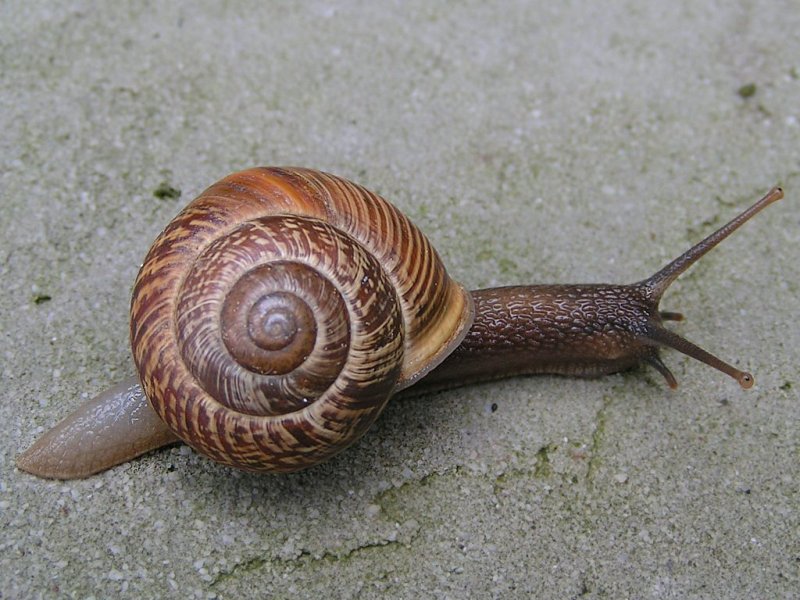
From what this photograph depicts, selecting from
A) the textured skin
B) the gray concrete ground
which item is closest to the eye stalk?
the textured skin

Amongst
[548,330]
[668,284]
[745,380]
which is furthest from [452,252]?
[745,380]

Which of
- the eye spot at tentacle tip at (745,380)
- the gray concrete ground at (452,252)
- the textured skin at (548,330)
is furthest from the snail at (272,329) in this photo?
the gray concrete ground at (452,252)

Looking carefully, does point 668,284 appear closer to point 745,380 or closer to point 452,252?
point 745,380

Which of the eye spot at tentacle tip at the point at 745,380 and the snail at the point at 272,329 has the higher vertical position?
the snail at the point at 272,329

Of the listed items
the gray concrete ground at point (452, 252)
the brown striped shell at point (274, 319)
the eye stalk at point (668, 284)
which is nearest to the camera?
the brown striped shell at point (274, 319)

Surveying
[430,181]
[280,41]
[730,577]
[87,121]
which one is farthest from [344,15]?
[730,577]

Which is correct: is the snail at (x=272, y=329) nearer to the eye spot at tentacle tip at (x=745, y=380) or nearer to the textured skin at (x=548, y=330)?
the eye spot at tentacle tip at (x=745, y=380)

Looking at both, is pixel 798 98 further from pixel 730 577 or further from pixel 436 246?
pixel 730 577
